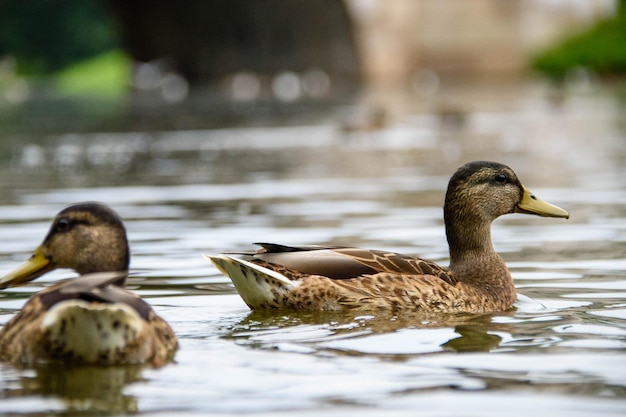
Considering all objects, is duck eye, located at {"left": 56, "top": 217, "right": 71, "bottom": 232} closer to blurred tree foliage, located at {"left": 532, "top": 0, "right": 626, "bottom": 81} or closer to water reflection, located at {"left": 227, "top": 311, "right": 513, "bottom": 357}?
water reflection, located at {"left": 227, "top": 311, "right": 513, "bottom": 357}

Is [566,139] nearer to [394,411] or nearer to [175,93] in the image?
[394,411]

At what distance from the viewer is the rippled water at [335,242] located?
4891 mm

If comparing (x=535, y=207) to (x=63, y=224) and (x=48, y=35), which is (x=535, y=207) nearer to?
(x=63, y=224)

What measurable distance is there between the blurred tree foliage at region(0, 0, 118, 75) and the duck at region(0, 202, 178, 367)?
6468 cm

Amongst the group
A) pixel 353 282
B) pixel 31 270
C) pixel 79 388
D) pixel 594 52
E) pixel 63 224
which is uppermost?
pixel 594 52

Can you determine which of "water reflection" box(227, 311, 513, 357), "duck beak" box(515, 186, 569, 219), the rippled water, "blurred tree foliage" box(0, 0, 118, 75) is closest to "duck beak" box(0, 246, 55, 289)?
the rippled water

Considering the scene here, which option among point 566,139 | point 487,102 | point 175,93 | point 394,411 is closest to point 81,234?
point 394,411

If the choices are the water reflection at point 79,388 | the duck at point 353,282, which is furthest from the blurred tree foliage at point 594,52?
the water reflection at point 79,388

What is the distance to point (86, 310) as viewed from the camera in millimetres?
4910

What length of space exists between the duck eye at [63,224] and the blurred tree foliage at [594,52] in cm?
3541

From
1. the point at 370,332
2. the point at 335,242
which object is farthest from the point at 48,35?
the point at 370,332

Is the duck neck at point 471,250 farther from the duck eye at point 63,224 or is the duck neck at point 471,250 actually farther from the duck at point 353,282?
the duck eye at point 63,224

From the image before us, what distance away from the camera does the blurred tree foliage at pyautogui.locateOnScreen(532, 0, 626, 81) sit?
4069cm

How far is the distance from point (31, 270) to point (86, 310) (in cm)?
83
